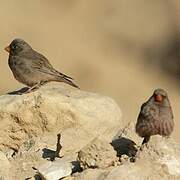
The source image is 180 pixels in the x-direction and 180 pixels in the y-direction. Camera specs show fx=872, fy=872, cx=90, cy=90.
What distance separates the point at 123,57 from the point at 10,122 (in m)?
15.3

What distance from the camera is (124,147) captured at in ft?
27.2

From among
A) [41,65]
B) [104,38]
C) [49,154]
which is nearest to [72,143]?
[49,154]

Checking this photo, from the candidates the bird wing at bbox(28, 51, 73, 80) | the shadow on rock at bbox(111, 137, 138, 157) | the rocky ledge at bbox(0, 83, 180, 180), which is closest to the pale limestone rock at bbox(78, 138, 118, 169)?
the rocky ledge at bbox(0, 83, 180, 180)

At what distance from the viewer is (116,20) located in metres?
25.2

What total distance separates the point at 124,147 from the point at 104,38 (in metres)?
17.2

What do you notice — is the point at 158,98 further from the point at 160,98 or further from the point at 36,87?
the point at 36,87

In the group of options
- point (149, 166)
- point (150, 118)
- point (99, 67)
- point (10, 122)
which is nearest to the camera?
point (149, 166)

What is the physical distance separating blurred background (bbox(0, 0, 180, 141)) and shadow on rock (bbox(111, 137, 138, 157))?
44.7 ft

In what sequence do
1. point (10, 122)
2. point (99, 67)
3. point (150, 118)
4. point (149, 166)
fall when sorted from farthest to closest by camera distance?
point (99, 67), point (10, 122), point (150, 118), point (149, 166)

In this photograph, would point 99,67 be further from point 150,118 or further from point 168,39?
point 150,118

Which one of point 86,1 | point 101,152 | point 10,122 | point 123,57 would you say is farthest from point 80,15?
point 101,152

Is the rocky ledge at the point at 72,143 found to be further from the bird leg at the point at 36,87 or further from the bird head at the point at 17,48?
the bird head at the point at 17,48

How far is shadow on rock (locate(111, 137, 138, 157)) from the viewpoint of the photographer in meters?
8.10

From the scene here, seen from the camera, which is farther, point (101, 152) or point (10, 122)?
point (10, 122)
